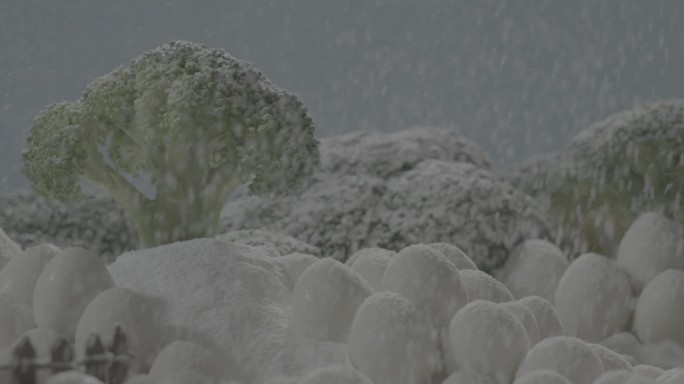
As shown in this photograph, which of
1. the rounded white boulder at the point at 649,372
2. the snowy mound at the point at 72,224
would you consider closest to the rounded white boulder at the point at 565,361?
the rounded white boulder at the point at 649,372

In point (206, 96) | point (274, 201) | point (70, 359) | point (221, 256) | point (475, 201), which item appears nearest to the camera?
point (70, 359)

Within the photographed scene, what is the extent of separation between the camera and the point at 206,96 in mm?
1837

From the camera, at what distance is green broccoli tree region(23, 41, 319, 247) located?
185cm

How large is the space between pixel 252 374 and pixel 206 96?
24.9 inches

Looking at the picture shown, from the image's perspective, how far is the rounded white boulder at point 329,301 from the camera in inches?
56.0

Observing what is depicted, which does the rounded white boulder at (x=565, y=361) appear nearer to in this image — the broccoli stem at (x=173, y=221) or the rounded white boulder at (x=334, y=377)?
the rounded white boulder at (x=334, y=377)

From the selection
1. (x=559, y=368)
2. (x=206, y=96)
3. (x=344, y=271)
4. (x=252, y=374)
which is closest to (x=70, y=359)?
(x=252, y=374)

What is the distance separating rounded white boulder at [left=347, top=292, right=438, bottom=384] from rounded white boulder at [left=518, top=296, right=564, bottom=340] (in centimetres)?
32

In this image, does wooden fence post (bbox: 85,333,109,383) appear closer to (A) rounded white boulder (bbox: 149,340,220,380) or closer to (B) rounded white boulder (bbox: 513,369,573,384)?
(A) rounded white boulder (bbox: 149,340,220,380)

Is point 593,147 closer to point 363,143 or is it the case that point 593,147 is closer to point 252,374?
Answer: point 363,143

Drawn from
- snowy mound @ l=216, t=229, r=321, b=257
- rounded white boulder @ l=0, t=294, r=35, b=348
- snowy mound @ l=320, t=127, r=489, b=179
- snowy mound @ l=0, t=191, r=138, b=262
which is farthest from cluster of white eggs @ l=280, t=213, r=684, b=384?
snowy mound @ l=0, t=191, r=138, b=262

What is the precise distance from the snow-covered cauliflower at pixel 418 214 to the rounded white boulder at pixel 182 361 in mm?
1667

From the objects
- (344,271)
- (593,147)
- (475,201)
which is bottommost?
(344,271)

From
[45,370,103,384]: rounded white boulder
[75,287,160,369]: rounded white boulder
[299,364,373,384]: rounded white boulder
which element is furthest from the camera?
[75,287,160,369]: rounded white boulder
